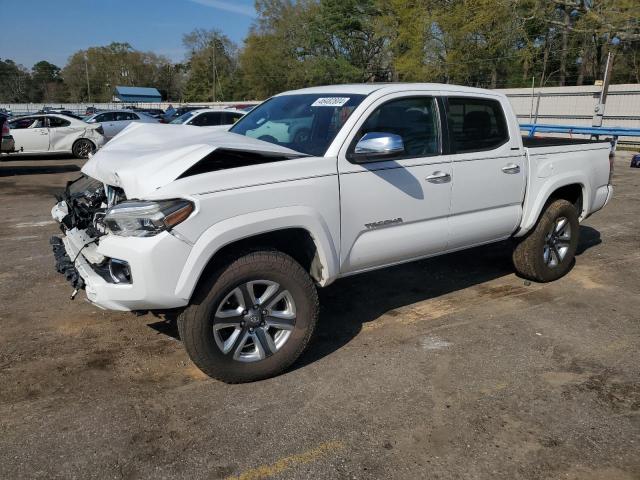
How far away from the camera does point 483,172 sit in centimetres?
459

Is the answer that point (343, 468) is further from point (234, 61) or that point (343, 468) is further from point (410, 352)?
point (234, 61)

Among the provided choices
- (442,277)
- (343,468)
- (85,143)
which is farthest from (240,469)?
(85,143)

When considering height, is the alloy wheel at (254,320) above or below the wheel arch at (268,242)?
below

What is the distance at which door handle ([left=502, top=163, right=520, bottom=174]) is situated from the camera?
478 centimetres

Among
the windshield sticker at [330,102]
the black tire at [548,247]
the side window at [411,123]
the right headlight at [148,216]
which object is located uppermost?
the windshield sticker at [330,102]

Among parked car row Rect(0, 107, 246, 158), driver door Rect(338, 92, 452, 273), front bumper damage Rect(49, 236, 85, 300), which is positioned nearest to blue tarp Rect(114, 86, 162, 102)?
parked car row Rect(0, 107, 246, 158)

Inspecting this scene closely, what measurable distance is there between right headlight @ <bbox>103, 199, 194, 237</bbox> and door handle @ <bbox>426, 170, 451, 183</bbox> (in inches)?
76.7

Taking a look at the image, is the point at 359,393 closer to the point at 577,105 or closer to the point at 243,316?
the point at 243,316

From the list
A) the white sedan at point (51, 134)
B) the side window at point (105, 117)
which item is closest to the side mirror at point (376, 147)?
the white sedan at point (51, 134)

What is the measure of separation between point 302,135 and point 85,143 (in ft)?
51.3

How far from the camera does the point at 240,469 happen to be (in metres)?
2.74

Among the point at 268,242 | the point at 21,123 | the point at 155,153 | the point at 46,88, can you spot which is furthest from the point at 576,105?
the point at 46,88

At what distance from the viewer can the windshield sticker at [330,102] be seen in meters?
4.14

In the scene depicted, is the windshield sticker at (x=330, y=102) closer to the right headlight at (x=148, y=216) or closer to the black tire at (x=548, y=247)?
the right headlight at (x=148, y=216)
